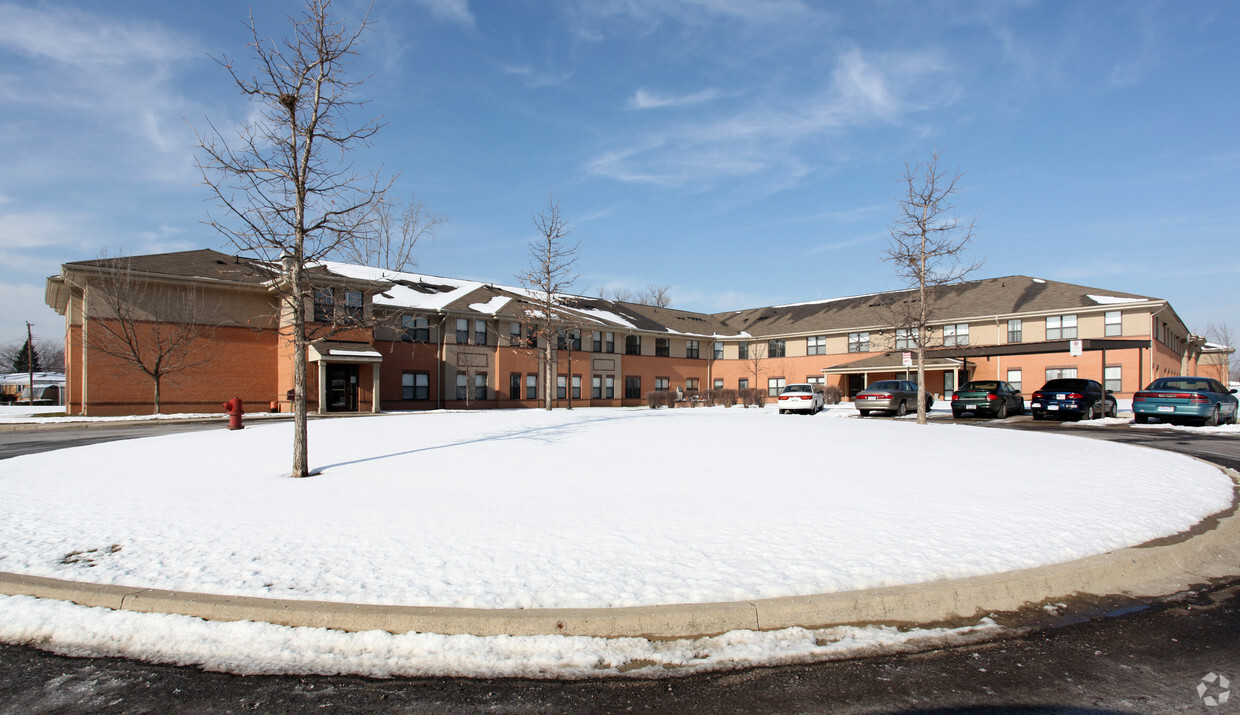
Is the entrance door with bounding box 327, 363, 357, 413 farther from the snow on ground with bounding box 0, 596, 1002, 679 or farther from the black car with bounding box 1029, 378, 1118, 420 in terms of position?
the black car with bounding box 1029, 378, 1118, 420

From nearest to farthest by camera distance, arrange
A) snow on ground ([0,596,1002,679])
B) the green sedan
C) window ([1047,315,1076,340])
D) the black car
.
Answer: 1. snow on ground ([0,596,1002,679])
2. the black car
3. the green sedan
4. window ([1047,315,1076,340])

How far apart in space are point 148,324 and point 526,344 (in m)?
17.9

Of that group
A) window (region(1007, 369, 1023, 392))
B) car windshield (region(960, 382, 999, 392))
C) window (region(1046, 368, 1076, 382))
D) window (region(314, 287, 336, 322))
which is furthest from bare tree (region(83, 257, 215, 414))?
window (region(1046, 368, 1076, 382))

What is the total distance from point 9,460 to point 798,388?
27486 mm

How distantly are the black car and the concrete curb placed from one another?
21.5 meters

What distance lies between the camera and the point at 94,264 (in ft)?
91.3

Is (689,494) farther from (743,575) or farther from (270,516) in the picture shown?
(270,516)

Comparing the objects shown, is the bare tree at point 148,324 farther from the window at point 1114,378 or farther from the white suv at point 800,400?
the window at point 1114,378

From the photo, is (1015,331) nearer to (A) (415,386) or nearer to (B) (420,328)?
(B) (420,328)

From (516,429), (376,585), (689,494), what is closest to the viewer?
(376,585)

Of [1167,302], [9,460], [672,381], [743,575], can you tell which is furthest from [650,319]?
[743,575]

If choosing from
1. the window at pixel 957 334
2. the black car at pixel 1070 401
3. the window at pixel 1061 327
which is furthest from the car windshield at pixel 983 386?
the window at pixel 957 334

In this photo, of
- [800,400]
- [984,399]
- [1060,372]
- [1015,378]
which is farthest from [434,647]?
[1015,378]

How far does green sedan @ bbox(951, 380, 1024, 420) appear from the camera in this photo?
84.6ft
